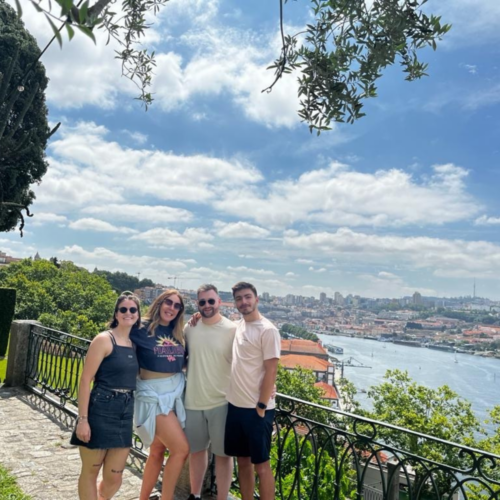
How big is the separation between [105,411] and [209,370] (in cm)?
74

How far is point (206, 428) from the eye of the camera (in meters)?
3.01

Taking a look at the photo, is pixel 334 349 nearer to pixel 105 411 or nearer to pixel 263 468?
pixel 263 468

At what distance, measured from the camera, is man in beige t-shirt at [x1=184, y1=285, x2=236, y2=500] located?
9.75ft

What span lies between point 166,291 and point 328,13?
7.00 ft

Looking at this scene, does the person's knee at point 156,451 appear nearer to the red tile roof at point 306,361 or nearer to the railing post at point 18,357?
the railing post at point 18,357

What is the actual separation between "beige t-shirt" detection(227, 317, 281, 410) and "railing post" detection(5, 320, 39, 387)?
553 centimetres

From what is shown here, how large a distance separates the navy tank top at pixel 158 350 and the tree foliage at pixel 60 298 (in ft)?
69.5

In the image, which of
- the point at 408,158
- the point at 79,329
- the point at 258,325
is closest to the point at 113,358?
the point at 258,325

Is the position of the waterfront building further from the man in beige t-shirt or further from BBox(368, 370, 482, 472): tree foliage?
the man in beige t-shirt

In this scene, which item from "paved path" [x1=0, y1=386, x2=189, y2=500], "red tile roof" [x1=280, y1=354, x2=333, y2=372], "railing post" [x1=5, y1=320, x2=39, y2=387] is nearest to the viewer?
"paved path" [x1=0, y1=386, x2=189, y2=500]

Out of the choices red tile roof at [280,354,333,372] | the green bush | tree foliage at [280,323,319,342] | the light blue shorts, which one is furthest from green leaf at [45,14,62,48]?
tree foliage at [280,323,319,342]

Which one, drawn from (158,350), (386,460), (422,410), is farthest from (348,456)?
(422,410)

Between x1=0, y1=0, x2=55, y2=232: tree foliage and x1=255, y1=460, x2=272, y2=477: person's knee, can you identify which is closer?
x1=255, y1=460, x2=272, y2=477: person's knee

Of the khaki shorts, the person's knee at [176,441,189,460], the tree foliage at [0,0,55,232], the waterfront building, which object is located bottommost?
the waterfront building
